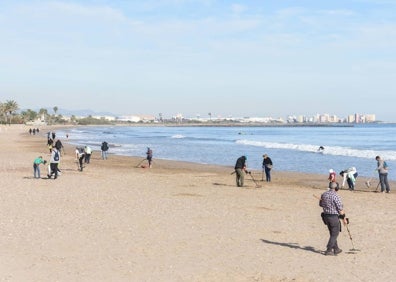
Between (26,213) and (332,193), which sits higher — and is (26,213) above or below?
below

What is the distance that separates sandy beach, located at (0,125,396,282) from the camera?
896 centimetres

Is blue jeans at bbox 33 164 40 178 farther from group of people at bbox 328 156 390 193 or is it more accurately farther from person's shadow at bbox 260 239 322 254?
person's shadow at bbox 260 239 322 254

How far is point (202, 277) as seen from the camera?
8633 mm

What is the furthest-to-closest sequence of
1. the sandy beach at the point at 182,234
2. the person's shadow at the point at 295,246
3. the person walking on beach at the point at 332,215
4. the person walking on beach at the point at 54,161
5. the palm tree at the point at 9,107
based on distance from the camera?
the palm tree at the point at 9,107 → the person walking on beach at the point at 54,161 → the person's shadow at the point at 295,246 → the person walking on beach at the point at 332,215 → the sandy beach at the point at 182,234

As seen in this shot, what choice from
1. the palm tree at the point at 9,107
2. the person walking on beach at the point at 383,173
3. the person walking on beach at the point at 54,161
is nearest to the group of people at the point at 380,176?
the person walking on beach at the point at 383,173

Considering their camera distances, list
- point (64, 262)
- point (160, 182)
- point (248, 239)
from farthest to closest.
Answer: point (160, 182), point (248, 239), point (64, 262)

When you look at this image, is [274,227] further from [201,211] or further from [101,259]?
[101,259]

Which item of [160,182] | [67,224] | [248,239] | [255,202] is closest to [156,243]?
[248,239]

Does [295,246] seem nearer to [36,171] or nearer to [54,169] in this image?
[54,169]

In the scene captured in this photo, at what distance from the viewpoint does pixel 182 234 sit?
11.8 m

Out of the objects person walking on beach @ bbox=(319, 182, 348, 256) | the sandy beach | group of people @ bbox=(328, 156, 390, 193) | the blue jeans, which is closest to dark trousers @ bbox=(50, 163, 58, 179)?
the blue jeans

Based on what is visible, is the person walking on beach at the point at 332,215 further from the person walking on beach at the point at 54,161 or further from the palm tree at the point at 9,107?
the palm tree at the point at 9,107

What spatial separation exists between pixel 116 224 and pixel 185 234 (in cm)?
189

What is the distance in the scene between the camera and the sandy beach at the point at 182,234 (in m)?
8.96
